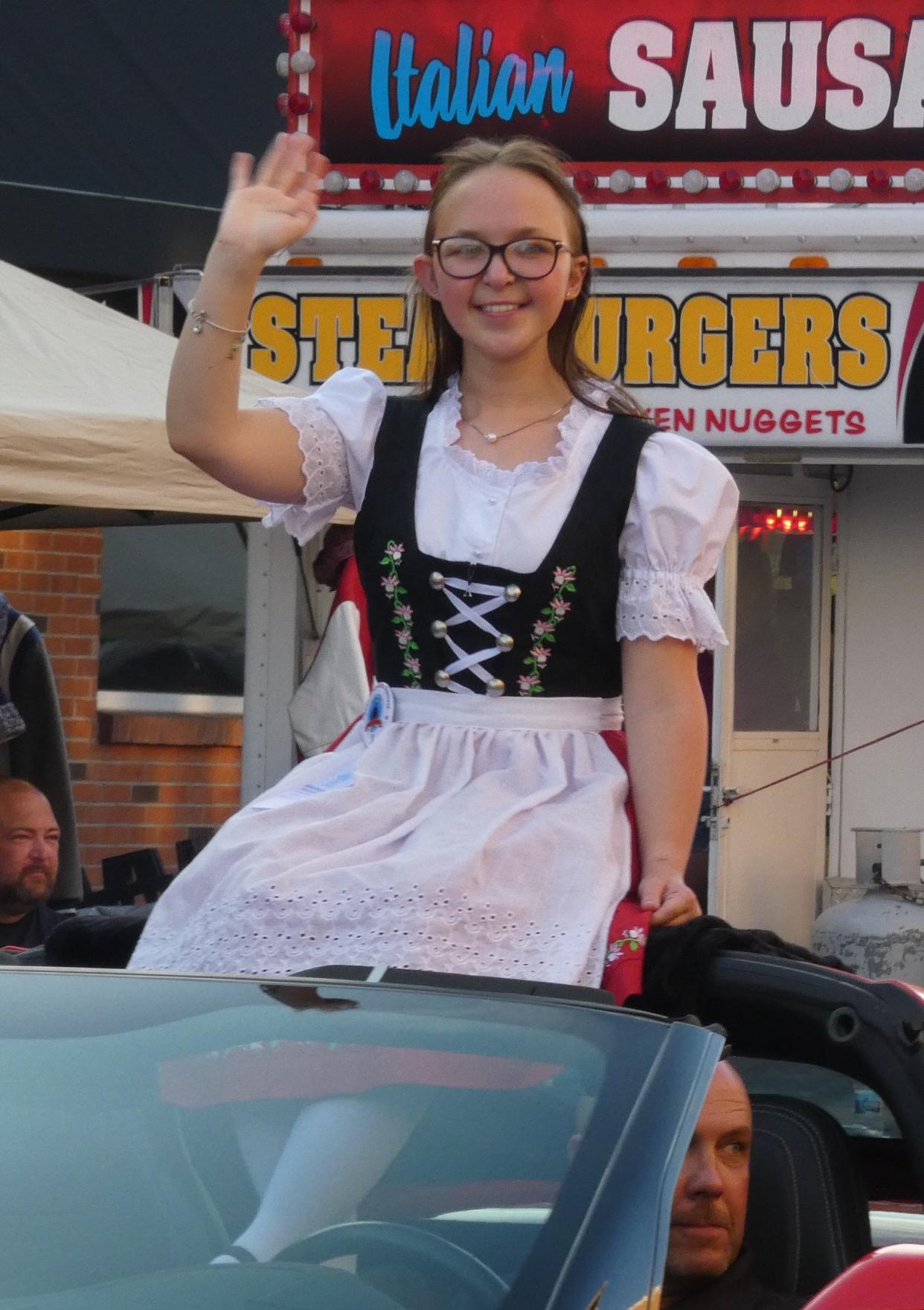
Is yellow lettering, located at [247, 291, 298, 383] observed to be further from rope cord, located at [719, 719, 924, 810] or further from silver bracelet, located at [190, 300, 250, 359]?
silver bracelet, located at [190, 300, 250, 359]

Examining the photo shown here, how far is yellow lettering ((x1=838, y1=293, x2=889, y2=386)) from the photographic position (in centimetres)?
702

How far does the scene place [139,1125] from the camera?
70.3 inches

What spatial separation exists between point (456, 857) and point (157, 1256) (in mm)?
720

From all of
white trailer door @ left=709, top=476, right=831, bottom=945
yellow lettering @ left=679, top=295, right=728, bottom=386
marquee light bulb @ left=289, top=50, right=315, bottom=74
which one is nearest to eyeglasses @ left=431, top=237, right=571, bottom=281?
yellow lettering @ left=679, top=295, right=728, bottom=386

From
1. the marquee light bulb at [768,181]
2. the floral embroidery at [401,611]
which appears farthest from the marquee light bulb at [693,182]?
the floral embroidery at [401,611]

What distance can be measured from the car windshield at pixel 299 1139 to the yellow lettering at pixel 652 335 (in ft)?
17.5

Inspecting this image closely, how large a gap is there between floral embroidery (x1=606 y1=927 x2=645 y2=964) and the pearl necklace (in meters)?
0.69

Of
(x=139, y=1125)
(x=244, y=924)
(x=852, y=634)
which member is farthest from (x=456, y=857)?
(x=852, y=634)

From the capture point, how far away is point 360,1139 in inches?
69.4

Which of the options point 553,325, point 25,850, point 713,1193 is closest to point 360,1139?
point 713,1193

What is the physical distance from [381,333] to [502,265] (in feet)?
15.3

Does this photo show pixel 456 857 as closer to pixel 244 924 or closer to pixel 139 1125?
pixel 244 924

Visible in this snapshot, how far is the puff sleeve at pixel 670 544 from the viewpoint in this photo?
98.0 inches

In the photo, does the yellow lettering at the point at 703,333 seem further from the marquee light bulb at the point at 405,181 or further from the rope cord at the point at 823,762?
the rope cord at the point at 823,762
